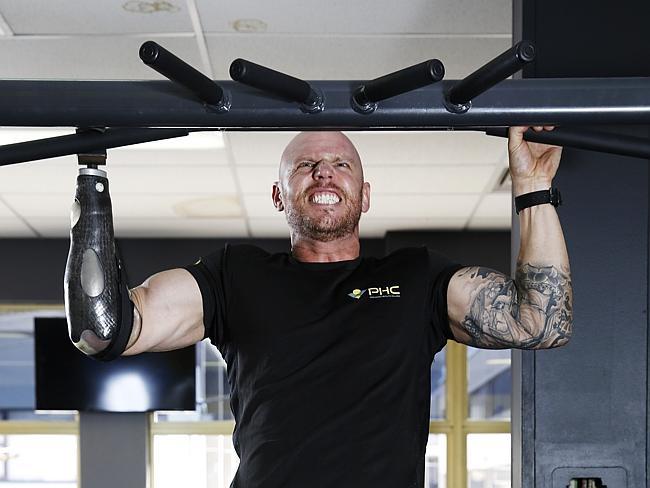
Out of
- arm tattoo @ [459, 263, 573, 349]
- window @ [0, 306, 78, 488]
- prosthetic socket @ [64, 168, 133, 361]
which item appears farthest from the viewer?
window @ [0, 306, 78, 488]

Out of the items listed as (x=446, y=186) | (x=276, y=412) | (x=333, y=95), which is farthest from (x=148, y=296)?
(x=446, y=186)

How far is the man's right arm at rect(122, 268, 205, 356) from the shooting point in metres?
1.37

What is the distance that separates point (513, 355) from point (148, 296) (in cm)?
77

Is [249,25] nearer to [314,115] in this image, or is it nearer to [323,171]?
[323,171]

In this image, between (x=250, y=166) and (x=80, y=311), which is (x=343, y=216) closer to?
(x=80, y=311)

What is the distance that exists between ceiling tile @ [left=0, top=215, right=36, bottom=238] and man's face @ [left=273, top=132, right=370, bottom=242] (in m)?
4.37

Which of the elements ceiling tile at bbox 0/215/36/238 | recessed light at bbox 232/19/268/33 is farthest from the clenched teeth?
ceiling tile at bbox 0/215/36/238

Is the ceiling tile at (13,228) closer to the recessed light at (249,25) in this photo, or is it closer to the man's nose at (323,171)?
the recessed light at (249,25)

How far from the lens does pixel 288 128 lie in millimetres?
897

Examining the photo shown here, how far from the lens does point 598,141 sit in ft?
3.01

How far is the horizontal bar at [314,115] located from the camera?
88 cm

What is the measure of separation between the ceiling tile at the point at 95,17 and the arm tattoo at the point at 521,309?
135cm

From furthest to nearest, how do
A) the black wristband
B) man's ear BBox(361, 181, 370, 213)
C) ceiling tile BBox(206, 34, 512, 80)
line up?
ceiling tile BBox(206, 34, 512, 80) < man's ear BBox(361, 181, 370, 213) < the black wristband

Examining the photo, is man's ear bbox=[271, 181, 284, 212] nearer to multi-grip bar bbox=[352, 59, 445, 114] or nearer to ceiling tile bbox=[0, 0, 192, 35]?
multi-grip bar bbox=[352, 59, 445, 114]
